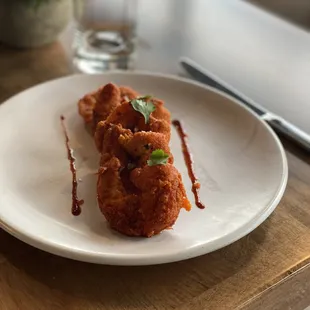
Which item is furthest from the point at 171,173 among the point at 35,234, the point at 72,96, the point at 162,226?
the point at 72,96

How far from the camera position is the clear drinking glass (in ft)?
3.87

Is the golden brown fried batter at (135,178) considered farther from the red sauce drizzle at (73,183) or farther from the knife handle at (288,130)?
the knife handle at (288,130)

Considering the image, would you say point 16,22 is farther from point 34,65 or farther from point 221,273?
point 221,273

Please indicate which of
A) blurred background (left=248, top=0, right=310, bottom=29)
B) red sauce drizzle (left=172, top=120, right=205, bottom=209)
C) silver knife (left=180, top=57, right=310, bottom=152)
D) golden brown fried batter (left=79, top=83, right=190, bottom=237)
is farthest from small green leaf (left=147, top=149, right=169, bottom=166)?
blurred background (left=248, top=0, right=310, bottom=29)

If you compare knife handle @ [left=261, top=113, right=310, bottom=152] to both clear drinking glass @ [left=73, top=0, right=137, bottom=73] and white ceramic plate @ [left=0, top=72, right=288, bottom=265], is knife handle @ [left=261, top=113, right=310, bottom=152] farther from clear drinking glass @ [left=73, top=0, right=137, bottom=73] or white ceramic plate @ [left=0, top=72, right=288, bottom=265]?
clear drinking glass @ [left=73, top=0, right=137, bottom=73]

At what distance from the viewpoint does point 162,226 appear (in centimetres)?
67

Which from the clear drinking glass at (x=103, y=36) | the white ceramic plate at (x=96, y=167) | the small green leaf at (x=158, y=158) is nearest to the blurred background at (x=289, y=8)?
the clear drinking glass at (x=103, y=36)

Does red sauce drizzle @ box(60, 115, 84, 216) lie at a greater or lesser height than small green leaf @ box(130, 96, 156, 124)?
lesser

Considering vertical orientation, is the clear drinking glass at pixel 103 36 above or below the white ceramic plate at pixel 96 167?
below

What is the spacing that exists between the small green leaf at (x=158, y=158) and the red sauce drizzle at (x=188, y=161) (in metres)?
0.11

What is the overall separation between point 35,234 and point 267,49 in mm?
825

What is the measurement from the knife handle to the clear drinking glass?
13.3 inches

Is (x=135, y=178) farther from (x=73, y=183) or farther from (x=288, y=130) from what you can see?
(x=288, y=130)

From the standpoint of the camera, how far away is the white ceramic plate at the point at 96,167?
667 mm
